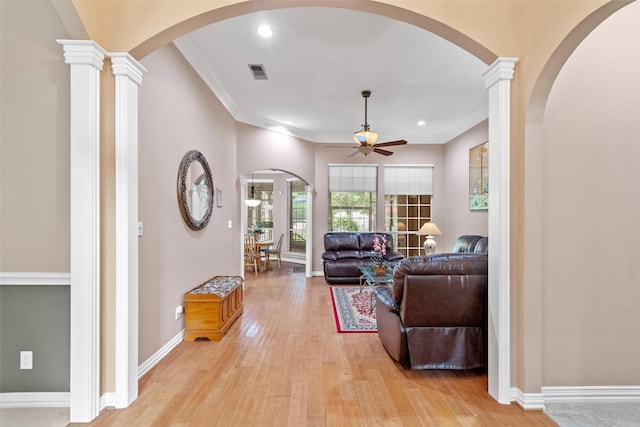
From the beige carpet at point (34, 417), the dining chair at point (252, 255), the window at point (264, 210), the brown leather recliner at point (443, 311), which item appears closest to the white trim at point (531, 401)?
the brown leather recliner at point (443, 311)

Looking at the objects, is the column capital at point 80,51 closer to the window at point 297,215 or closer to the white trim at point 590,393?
the white trim at point 590,393

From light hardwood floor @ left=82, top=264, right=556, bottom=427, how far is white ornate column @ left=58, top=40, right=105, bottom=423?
28cm

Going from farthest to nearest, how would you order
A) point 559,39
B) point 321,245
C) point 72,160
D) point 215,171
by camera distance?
point 321,245, point 215,171, point 72,160, point 559,39

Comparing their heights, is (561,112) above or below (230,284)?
above

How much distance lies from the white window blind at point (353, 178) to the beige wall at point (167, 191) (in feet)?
11.4

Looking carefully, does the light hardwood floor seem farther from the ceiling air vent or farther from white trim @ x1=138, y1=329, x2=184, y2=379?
the ceiling air vent

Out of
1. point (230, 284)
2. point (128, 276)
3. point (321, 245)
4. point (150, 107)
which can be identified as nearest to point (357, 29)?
point (150, 107)

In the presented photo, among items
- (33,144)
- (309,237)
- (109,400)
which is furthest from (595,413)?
(309,237)

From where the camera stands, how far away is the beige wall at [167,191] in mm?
2713

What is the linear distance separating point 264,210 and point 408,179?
4.80 metres

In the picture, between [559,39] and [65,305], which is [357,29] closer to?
[559,39]

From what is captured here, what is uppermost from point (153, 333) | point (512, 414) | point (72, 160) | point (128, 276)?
point (72, 160)

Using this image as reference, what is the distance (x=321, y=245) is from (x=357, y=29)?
4976 mm

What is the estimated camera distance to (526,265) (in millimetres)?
2164
